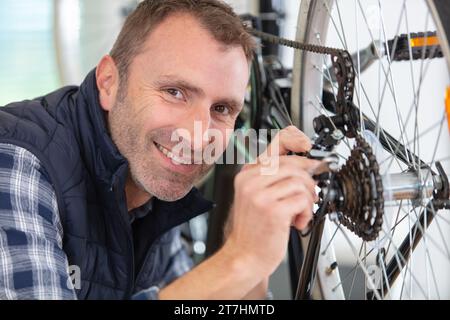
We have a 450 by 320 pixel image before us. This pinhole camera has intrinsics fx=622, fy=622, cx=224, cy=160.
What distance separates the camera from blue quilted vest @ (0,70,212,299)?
77cm

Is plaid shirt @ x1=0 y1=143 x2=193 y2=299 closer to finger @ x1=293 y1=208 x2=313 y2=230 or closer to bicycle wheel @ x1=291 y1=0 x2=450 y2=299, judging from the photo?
finger @ x1=293 y1=208 x2=313 y2=230

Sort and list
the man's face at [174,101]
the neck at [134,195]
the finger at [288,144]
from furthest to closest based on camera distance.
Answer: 1. the neck at [134,195]
2. the man's face at [174,101]
3. the finger at [288,144]

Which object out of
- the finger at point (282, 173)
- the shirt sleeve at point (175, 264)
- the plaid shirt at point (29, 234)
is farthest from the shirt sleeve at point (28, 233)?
the shirt sleeve at point (175, 264)

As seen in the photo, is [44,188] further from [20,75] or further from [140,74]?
[20,75]

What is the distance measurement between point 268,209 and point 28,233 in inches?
11.3

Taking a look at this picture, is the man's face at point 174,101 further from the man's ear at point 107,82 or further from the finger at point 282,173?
the finger at point 282,173

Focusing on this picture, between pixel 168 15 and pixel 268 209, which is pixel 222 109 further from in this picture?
pixel 268 209

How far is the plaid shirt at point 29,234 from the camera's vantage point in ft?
2.15

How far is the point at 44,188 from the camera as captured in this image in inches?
29.1

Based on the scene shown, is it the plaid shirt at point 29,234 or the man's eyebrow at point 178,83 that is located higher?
the man's eyebrow at point 178,83

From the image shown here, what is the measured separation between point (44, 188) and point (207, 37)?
28 centimetres

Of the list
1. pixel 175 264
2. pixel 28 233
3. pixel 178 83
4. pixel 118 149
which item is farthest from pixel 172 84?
pixel 175 264
